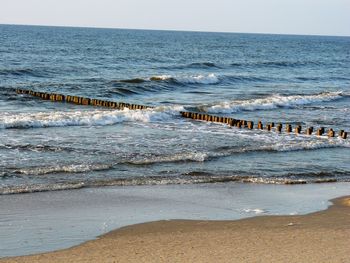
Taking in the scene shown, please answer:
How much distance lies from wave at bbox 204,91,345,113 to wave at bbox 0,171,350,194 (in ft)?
48.1

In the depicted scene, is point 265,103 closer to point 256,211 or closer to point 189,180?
point 189,180

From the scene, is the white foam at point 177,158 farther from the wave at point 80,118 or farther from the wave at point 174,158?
the wave at point 80,118

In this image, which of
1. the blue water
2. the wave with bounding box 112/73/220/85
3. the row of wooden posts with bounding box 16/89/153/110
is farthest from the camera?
the wave with bounding box 112/73/220/85

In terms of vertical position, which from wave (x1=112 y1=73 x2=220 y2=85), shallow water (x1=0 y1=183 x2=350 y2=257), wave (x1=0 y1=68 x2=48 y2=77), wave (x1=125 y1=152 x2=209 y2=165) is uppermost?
shallow water (x1=0 y1=183 x2=350 y2=257)

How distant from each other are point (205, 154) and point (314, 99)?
20848 mm

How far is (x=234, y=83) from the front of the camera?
50438mm

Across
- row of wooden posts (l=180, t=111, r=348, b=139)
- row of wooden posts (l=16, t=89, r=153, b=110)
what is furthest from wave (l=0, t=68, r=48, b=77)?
row of wooden posts (l=180, t=111, r=348, b=139)

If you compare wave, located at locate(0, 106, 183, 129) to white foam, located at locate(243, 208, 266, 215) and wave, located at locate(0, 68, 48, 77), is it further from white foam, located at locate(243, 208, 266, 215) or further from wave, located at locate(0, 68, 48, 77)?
wave, located at locate(0, 68, 48, 77)

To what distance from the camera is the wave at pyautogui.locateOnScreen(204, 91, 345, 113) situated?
107ft

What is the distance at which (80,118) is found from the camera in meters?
25.7

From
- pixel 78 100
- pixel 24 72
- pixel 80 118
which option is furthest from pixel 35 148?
pixel 24 72

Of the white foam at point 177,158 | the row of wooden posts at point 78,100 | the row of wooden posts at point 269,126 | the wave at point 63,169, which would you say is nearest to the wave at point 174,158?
the white foam at point 177,158

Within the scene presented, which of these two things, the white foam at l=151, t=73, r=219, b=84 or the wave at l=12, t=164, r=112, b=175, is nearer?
the wave at l=12, t=164, r=112, b=175

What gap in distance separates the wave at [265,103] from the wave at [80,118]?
365cm
